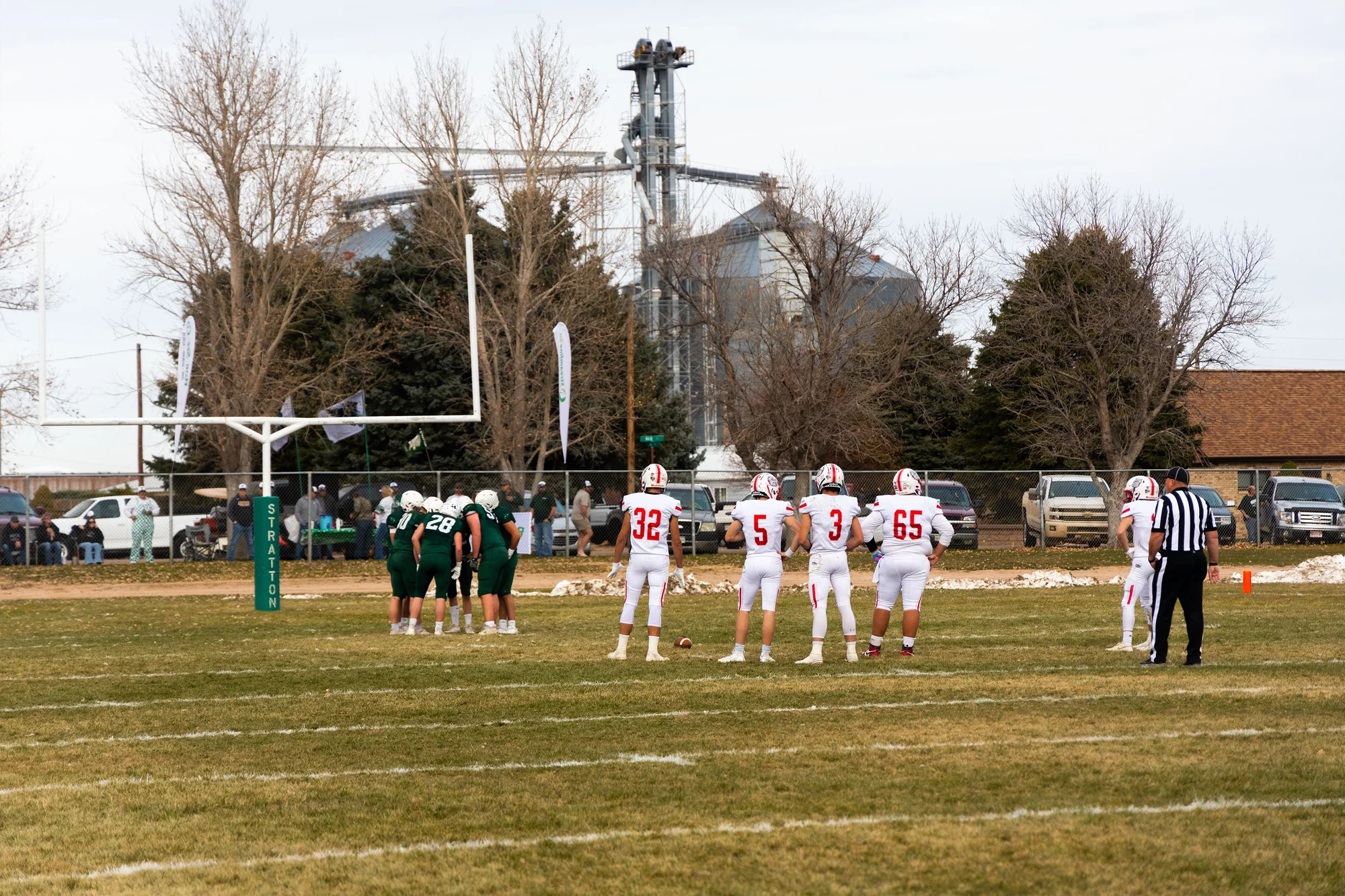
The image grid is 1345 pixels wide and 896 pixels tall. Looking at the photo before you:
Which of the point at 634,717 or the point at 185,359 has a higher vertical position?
the point at 185,359

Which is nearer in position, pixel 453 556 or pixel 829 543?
pixel 829 543

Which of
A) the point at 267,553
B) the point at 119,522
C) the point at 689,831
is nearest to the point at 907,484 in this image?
the point at 689,831

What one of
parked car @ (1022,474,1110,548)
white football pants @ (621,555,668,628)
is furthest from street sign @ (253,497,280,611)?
parked car @ (1022,474,1110,548)

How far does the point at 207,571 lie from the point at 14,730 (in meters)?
20.1

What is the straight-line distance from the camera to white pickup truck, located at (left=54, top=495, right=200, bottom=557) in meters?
32.4

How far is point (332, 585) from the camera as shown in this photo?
88.3ft

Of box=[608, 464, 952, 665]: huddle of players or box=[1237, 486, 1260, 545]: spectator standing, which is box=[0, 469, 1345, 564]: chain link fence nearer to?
box=[1237, 486, 1260, 545]: spectator standing

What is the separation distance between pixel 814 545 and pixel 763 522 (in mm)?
614

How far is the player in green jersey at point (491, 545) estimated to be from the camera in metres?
16.1

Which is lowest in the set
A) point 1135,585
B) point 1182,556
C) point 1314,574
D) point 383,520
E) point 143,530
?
point 1314,574

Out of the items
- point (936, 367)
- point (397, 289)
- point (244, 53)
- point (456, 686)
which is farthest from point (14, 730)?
point (936, 367)

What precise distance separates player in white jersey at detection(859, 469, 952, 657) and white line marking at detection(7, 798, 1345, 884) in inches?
254

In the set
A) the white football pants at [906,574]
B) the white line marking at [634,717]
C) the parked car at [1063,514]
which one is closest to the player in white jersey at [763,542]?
the white football pants at [906,574]

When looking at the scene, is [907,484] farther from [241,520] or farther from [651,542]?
[241,520]
